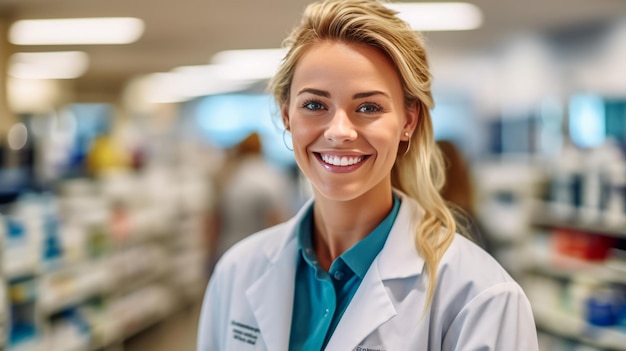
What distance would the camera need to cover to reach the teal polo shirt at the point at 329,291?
4.61ft

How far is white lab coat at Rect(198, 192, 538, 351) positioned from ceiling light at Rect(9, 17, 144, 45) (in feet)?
21.1

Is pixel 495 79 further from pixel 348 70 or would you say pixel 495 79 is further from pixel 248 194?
pixel 348 70

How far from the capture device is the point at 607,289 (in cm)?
448

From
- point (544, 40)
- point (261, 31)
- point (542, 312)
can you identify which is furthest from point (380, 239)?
point (544, 40)

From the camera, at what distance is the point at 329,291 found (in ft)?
4.72

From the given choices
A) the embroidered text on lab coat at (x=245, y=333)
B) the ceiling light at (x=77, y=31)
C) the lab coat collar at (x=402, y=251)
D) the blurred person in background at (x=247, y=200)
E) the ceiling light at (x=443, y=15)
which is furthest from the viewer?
the ceiling light at (x=77, y=31)

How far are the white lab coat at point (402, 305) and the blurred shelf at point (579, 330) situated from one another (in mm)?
3449

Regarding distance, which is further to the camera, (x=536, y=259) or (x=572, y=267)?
(x=536, y=259)

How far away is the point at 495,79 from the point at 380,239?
9349 mm

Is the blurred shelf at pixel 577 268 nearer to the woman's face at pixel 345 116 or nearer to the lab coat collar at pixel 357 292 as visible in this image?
the lab coat collar at pixel 357 292

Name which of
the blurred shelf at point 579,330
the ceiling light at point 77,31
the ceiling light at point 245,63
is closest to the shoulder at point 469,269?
the blurred shelf at point 579,330

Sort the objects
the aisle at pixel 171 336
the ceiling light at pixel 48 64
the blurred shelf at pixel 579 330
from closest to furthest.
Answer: the blurred shelf at pixel 579 330
the aisle at pixel 171 336
the ceiling light at pixel 48 64

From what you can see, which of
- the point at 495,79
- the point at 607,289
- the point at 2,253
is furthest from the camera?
the point at 495,79

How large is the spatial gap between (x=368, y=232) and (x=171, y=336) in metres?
5.26
